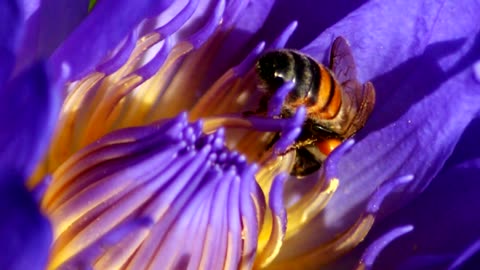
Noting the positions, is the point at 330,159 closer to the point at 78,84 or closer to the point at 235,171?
the point at 235,171

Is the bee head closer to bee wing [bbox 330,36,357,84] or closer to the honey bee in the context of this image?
the honey bee

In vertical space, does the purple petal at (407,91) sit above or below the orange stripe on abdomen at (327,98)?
below

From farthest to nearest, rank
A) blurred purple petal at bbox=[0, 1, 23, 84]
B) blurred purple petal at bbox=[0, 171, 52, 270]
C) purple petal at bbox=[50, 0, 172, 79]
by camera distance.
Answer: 1. purple petal at bbox=[50, 0, 172, 79]
2. blurred purple petal at bbox=[0, 1, 23, 84]
3. blurred purple petal at bbox=[0, 171, 52, 270]

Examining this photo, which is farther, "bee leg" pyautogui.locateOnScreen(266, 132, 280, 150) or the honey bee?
"bee leg" pyautogui.locateOnScreen(266, 132, 280, 150)

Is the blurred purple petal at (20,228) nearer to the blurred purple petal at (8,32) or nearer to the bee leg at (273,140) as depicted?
the blurred purple petal at (8,32)

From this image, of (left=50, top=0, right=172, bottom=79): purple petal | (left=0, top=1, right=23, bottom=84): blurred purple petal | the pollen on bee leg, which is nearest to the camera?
(left=0, top=1, right=23, bottom=84): blurred purple petal

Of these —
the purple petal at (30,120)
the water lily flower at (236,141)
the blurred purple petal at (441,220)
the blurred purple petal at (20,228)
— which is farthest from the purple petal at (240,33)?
the blurred purple petal at (20,228)

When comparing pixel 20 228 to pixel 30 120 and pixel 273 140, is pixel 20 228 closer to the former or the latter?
pixel 30 120

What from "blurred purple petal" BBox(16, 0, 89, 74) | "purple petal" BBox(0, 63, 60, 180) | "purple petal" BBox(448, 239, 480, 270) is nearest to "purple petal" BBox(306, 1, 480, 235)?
"purple petal" BBox(448, 239, 480, 270)

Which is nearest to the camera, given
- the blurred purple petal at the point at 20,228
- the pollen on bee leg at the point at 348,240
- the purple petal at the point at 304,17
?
the blurred purple petal at the point at 20,228
